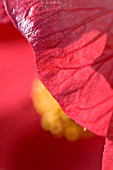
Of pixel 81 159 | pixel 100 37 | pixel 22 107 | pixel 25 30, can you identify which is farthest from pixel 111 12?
pixel 22 107

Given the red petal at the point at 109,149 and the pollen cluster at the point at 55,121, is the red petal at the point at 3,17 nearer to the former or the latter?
the red petal at the point at 109,149

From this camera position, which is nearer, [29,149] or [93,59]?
[93,59]

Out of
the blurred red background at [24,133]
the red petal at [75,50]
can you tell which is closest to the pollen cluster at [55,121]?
the blurred red background at [24,133]

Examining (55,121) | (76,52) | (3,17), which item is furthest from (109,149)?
(55,121)

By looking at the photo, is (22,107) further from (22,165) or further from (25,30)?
(25,30)

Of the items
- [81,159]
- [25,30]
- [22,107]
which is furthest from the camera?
[22,107]

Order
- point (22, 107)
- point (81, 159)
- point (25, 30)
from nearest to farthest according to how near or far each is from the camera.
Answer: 1. point (25, 30)
2. point (81, 159)
3. point (22, 107)

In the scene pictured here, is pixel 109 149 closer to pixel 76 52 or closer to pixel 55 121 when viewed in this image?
pixel 76 52

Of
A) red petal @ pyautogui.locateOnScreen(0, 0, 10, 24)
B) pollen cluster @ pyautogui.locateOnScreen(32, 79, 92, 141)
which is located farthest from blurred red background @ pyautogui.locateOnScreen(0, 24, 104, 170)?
red petal @ pyautogui.locateOnScreen(0, 0, 10, 24)
